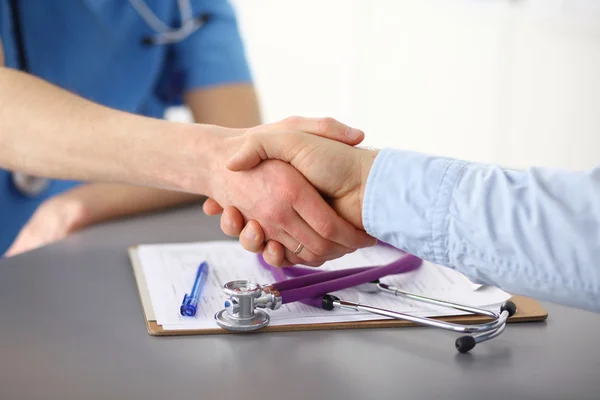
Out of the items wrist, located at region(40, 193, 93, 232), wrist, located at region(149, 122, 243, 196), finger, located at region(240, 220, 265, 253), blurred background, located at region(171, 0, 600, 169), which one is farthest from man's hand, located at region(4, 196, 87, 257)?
blurred background, located at region(171, 0, 600, 169)

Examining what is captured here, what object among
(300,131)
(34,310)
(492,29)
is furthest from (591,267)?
(492,29)

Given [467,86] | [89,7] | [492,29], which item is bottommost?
[467,86]

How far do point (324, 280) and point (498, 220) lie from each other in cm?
23

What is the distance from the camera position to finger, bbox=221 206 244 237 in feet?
3.07

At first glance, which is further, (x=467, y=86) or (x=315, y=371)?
(x=467, y=86)

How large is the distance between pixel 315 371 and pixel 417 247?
0.50 feet

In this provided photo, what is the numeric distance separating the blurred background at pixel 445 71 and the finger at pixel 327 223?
1.78 meters

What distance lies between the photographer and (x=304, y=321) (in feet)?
2.43

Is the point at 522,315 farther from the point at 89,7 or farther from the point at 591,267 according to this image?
the point at 89,7

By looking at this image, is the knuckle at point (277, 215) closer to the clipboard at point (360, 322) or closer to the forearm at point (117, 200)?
the clipboard at point (360, 322)

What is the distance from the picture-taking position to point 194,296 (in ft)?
2.55

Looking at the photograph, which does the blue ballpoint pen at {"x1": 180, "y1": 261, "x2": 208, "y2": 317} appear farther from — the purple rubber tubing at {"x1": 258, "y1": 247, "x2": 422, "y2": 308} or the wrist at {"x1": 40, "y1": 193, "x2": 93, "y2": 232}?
the wrist at {"x1": 40, "y1": 193, "x2": 93, "y2": 232}

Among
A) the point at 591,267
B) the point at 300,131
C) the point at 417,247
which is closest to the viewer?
the point at 591,267

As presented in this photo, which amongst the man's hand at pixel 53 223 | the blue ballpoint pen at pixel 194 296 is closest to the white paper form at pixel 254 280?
the blue ballpoint pen at pixel 194 296
